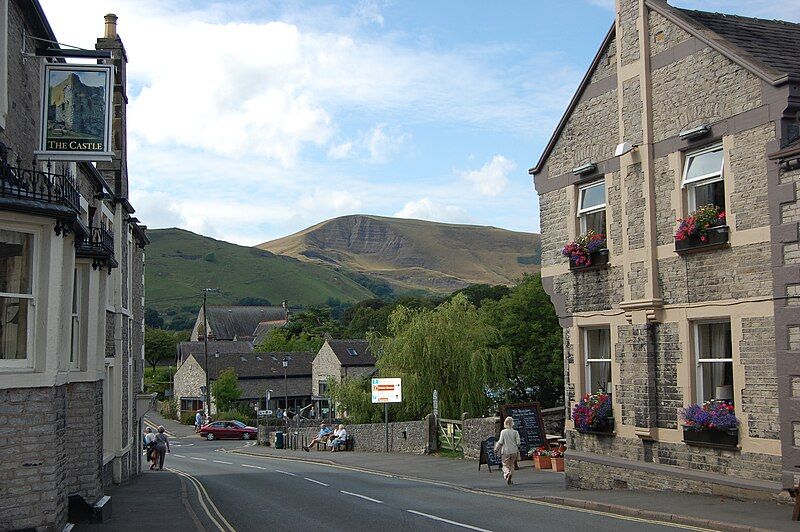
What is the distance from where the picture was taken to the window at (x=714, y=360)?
1543 centimetres

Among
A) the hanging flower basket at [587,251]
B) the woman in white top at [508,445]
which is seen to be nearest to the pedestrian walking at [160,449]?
the woman in white top at [508,445]

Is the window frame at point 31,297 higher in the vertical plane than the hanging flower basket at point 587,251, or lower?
lower

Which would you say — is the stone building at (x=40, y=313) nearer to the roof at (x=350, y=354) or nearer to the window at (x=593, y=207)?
the window at (x=593, y=207)

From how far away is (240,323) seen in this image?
5896 inches

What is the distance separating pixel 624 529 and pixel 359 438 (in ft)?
90.8

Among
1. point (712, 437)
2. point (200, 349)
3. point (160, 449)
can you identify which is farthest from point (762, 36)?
point (200, 349)

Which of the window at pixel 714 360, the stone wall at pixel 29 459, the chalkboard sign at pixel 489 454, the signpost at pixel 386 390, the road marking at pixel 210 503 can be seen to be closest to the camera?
the stone wall at pixel 29 459

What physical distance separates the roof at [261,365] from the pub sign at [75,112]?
2699 inches

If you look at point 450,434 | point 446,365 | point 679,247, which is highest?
point 679,247

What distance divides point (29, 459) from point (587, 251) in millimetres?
12627

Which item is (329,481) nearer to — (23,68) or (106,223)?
(106,223)

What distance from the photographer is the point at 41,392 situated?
1015 cm

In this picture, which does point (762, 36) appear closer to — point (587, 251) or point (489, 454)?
point (587, 251)

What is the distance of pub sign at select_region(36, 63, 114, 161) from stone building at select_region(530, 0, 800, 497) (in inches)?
413
